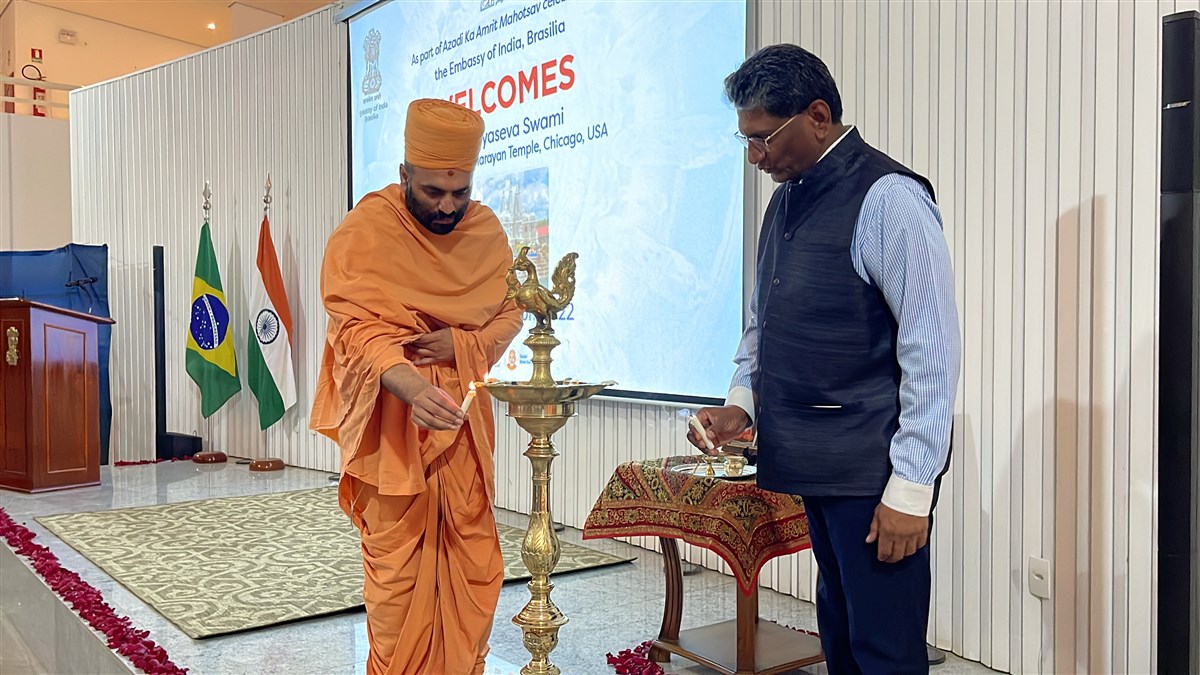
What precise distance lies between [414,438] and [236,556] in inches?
89.3

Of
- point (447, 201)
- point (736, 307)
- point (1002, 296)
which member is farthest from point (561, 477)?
point (447, 201)

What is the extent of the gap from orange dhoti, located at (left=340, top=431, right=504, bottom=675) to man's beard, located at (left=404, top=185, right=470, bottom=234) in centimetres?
48

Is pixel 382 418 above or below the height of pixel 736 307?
below

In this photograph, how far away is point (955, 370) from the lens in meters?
1.46

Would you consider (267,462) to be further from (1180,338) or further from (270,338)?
(1180,338)

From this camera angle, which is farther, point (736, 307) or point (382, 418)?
point (736, 307)

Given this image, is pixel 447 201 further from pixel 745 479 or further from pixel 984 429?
pixel 984 429

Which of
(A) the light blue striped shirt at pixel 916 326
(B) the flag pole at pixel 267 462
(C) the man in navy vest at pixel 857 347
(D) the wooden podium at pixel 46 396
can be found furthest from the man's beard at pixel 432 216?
(B) the flag pole at pixel 267 462

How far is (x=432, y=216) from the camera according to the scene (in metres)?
2.08

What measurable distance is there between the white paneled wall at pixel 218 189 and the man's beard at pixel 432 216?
4.03m

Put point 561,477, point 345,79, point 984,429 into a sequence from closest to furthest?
point 984,429 < point 561,477 < point 345,79

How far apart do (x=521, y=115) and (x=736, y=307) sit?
5.29 ft

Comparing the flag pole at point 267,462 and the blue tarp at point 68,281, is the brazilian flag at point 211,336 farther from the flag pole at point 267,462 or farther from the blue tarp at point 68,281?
the blue tarp at point 68,281

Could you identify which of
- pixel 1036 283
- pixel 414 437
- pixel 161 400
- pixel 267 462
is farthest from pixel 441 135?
pixel 161 400
